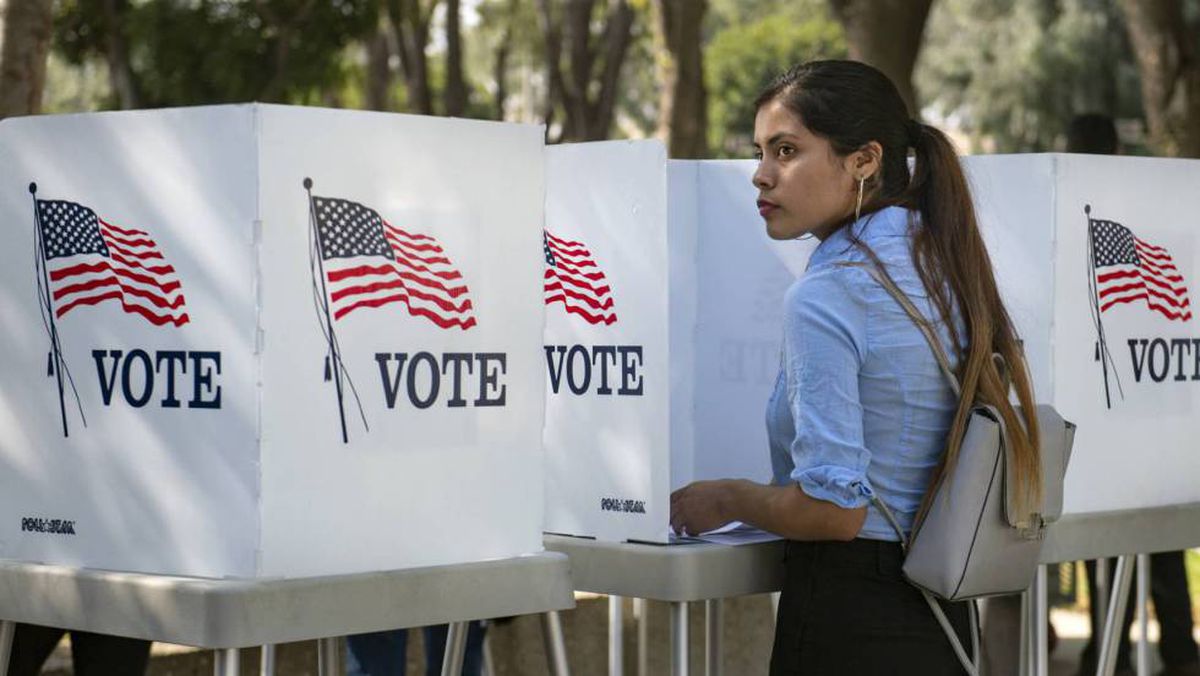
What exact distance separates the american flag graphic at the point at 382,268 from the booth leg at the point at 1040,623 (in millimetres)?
1592

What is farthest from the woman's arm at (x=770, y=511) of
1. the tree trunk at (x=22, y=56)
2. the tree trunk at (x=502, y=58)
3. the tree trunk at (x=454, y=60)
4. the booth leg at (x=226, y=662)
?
the tree trunk at (x=502, y=58)

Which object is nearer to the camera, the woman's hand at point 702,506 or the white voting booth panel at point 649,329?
the woman's hand at point 702,506

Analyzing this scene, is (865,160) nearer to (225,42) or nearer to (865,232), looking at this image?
(865,232)

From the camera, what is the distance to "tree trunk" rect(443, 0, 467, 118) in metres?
17.7

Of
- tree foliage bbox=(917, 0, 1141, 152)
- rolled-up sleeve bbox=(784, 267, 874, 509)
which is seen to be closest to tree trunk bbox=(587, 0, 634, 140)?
tree foliage bbox=(917, 0, 1141, 152)

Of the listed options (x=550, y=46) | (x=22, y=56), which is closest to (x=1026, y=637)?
(x=22, y=56)

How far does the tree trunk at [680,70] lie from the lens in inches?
479

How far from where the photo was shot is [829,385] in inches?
110

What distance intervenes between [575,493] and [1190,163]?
158cm

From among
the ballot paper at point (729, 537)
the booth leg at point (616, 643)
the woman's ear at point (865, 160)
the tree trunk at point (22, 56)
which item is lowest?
the booth leg at point (616, 643)

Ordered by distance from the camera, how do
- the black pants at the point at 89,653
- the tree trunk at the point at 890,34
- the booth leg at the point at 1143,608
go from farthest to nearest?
the tree trunk at the point at 890,34 → the booth leg at the point at 1143,608 → the black pants at the point at 89,653

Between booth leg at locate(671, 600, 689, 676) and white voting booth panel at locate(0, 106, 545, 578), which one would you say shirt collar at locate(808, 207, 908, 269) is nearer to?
white voting booth panel at locate(0, 106, 545, 578)

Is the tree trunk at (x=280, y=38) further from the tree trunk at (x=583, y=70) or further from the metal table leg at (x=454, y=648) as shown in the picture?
the metal table leg at (x=454, y=648)

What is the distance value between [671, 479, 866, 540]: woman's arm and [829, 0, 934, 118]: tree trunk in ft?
19.9
